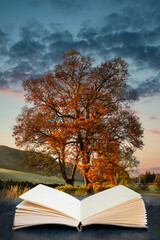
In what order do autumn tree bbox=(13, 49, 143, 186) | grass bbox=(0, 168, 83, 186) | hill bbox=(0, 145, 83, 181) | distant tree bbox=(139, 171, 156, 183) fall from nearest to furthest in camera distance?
1. autumn tree bbox=(13, 49, 143, 186)
2. grass bbox=(0, 168, 83, 186)
3. distant tree bbox=(139, 171, 156, 183)
4. hill bbox=(0, 145, 83, 181)

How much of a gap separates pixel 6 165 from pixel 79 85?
67.0 ft

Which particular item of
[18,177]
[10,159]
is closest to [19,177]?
[18,177]

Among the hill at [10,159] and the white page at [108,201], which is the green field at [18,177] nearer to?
the hill at [10,159]

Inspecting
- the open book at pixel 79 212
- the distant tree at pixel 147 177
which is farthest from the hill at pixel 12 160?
the open book at pixel 79 212

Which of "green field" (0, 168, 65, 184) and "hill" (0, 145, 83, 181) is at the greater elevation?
"hill" (0, 145, 83, 181)

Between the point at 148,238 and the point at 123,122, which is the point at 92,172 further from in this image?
the point at 148,238

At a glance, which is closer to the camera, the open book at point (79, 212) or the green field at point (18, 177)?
the open book at point (79, 212)

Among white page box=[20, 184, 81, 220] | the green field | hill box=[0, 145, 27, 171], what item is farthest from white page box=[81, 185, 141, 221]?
hill box=[0, 145, 27, 171]

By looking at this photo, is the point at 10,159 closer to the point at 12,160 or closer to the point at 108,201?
the point at 12,160

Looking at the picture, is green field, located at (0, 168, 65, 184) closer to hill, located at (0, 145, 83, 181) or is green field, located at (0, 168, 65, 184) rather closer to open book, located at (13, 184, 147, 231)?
hill, located at (0, 145, 83, 181)

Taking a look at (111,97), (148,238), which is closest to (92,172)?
(111,97)

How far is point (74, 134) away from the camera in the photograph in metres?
10.2

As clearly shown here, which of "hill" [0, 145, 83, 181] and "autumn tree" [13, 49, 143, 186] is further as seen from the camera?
"hill" [0, 145, 83, 181]

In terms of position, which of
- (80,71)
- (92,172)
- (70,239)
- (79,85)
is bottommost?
(70,239)
